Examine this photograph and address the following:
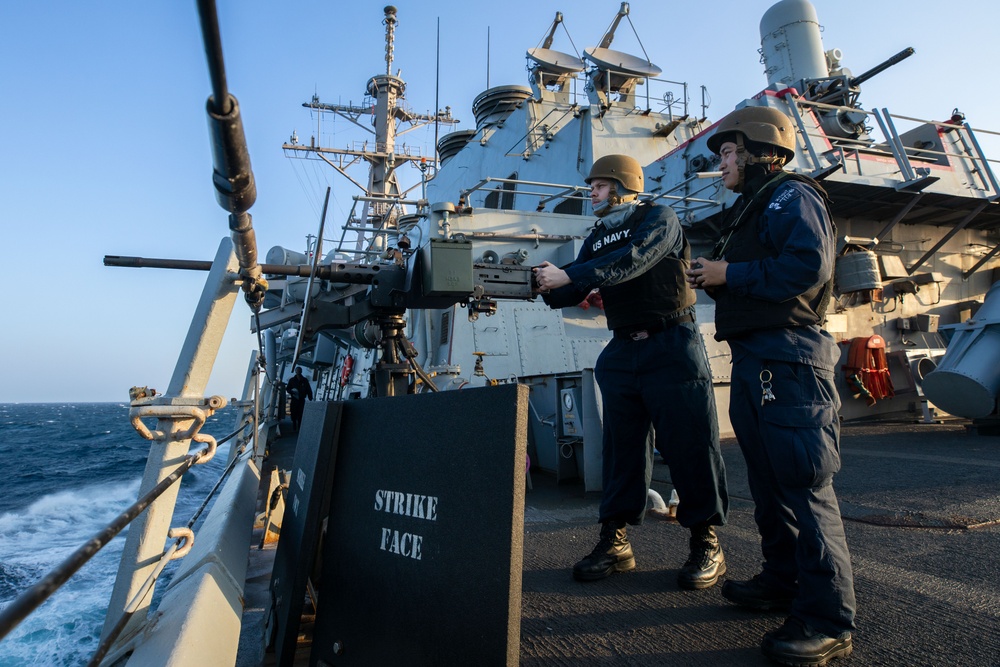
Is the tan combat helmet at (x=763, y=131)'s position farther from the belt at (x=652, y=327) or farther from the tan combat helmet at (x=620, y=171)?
the belt at (x=652, y=327)

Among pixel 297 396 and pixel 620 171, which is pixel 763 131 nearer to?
pixel 620 171

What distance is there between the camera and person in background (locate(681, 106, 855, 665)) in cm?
173

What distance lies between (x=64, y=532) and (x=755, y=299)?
11110 mm

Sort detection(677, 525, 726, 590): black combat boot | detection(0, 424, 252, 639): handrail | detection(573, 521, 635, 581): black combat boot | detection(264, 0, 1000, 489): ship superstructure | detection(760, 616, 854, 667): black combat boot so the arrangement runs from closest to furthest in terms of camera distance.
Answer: detection(0, 424, 252, 639): handrail < detection(760, 616, 854, 667): black combat boot < detection(677, 525, 726, 590): black combat boot < detection(573, 521, 635, 581): black combat boot < detection(264, 0, 1000, 489): ship superstructure

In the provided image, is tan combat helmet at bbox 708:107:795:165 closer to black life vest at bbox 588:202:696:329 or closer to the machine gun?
black life vest at bbox 588:202:696:329

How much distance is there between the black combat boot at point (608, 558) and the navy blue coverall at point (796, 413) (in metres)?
0.62

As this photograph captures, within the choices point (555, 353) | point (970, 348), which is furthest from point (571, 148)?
point (970, 348)

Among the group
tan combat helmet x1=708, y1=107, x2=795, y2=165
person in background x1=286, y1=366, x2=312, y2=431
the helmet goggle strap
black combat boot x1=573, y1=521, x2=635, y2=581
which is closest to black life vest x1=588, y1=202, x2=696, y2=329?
the helmet goggle strap

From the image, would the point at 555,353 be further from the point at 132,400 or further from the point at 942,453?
the point at 132,400

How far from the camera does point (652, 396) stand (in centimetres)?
248

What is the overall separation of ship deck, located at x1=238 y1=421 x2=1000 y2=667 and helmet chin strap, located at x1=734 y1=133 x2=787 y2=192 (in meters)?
1.62

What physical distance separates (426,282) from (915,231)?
11041 mm

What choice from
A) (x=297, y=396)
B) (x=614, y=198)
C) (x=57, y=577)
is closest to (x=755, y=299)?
(x=614, y=198)

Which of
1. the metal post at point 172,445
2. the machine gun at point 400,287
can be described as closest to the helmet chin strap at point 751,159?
the machine gun at point 400,287
